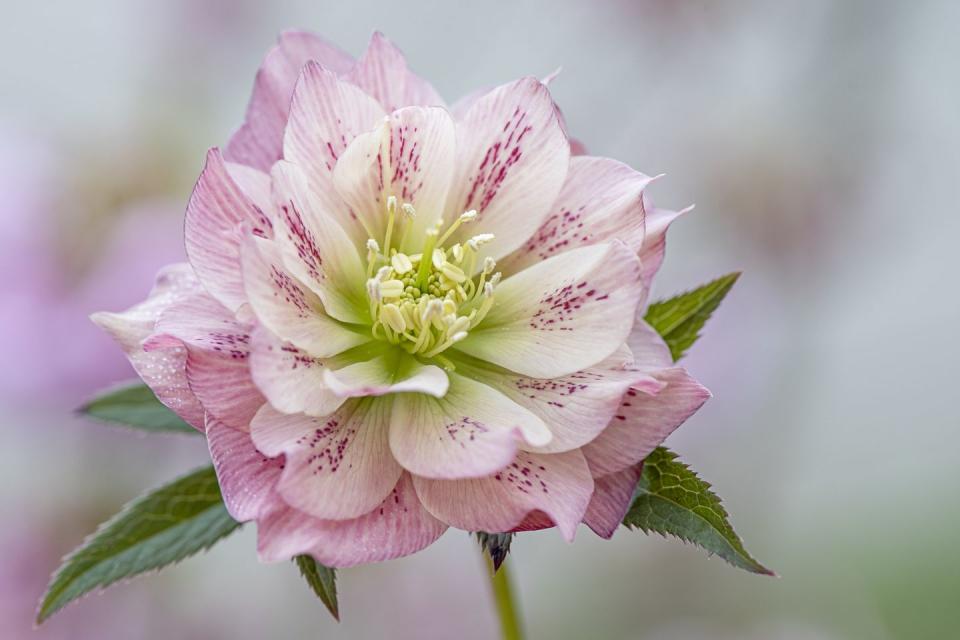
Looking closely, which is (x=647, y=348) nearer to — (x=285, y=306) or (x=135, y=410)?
(x=285, y=306)

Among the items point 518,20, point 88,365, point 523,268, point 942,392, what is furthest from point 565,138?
point 942,392

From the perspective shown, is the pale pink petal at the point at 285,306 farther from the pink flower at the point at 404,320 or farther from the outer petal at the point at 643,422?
the outer petal at the point at 643,422

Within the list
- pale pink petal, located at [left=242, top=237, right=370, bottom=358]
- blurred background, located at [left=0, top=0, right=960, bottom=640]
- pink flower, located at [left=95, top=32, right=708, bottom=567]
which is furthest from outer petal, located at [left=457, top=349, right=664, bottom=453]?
blurred background, located at [left=0, top=0, right=960, bottom=640]

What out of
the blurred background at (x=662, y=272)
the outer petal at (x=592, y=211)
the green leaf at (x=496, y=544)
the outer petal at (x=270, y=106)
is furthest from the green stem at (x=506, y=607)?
the blurred background at (x=662, y=272)

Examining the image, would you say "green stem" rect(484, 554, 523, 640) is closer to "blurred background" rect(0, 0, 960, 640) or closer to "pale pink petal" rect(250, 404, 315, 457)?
"pale pink petal" rect(250, 404, 315, 457)

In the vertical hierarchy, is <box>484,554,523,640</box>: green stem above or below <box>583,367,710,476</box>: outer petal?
below
